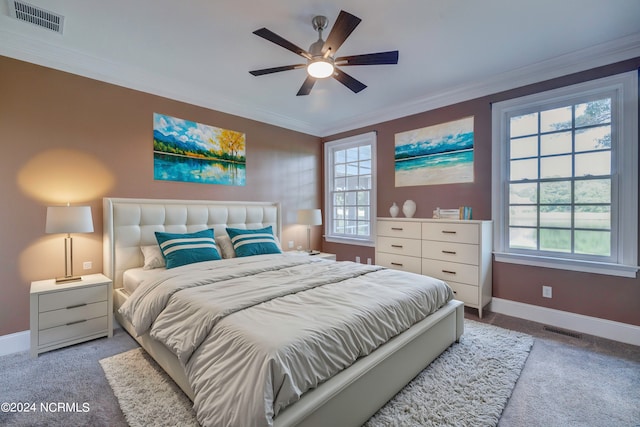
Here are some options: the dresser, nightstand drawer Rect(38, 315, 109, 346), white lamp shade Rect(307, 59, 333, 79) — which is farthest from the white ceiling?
nightstand drawer Rect(38, 315, 109, 346)

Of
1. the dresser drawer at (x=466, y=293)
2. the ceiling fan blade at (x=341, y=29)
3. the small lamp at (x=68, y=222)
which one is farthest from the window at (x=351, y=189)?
the small lamp at (x=68, y=222)

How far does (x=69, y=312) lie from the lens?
250 centimetres

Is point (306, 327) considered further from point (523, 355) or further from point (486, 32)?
point (486, 32)

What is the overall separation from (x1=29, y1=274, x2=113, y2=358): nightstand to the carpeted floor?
0.31 ft

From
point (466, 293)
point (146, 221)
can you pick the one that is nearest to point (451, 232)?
point (466, 293)

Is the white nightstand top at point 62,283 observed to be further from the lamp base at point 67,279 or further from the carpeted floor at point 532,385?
the carpeted floor at point 532,385

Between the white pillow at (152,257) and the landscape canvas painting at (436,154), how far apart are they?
3279mm

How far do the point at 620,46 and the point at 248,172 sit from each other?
13.9 ft

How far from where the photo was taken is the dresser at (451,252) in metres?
3.19

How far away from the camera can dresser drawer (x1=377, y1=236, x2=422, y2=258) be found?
369 centimetres

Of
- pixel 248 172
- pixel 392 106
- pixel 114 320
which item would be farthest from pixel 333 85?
pixel 114 320

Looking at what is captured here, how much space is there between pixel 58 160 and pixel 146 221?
944 mm

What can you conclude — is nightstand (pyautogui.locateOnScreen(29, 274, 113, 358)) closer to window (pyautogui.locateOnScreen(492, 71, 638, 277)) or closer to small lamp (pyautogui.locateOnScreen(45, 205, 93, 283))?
A: small lamp (pyautogui.locateOnScreen(45, 205, 93, 283))

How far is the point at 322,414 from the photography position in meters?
1.35
